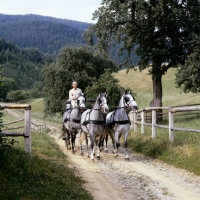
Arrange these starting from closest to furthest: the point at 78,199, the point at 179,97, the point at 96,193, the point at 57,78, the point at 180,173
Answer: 1. the point at 78,199
2. the point at 96,193
3. the point at 180,173
4. the point at 57,78
5. the point at 179,97

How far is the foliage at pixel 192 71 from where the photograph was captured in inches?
985

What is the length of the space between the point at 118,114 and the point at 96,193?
6.19m

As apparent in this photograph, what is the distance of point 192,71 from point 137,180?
17.4 m

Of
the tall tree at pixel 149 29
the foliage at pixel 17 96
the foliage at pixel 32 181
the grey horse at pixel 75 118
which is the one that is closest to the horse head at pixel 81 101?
the grey horse at pixel 75 118

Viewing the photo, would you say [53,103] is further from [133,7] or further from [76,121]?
[76,121]

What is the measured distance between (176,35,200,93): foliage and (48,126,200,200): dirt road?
553 inches

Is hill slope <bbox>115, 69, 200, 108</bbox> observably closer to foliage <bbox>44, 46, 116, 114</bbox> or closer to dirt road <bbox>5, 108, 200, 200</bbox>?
foliage <bbox>44, 46, 116, 114</bbox>

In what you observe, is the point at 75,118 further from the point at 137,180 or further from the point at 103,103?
the point at 137,180

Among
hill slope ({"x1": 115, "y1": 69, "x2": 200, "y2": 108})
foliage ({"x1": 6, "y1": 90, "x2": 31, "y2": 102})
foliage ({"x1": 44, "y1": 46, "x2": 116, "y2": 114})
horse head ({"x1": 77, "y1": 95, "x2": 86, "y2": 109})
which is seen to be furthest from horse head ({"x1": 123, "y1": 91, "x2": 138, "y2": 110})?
foliage ({"x1": 6, "y1": 90, "x2": 31, "y2": 102})

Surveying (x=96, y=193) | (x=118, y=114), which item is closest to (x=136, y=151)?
(x=118, y=114)

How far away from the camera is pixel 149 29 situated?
27.6m

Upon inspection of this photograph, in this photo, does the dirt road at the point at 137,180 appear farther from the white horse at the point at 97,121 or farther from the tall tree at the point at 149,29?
the tall tree at the point at 149,29

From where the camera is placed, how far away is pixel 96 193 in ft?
25.5

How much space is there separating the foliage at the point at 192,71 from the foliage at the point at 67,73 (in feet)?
44.3
